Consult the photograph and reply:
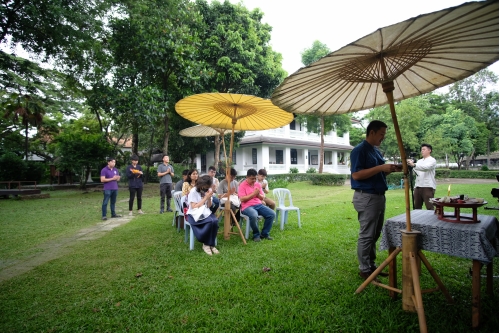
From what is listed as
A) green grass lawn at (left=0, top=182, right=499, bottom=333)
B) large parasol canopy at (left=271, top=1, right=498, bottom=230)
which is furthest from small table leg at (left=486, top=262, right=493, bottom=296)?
large parasol canopy at (left=271, top=1, right=498, bottom=230)

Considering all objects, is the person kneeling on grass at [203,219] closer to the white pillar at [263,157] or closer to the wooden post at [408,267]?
the wooden post at [408,267]

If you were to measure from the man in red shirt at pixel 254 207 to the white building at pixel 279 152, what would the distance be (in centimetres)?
1603

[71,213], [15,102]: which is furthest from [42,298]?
[15,102]

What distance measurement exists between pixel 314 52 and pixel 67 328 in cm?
2380

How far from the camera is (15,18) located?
988cm

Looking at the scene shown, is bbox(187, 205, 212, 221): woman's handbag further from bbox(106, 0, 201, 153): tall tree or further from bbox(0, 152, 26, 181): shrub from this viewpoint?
bbox(0, 152, 26, 181): shrub

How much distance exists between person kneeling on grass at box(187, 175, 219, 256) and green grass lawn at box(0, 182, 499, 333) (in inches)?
9.1

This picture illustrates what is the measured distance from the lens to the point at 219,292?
2916 mm

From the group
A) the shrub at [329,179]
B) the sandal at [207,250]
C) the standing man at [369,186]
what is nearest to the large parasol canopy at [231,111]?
the sandal at [207,250]

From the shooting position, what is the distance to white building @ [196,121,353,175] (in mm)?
22281

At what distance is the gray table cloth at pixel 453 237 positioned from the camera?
85.0 inches

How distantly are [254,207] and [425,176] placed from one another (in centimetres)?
369

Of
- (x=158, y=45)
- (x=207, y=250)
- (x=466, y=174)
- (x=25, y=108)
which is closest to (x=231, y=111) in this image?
(x=207, y=250)

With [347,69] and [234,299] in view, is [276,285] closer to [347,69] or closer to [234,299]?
[234,299]
